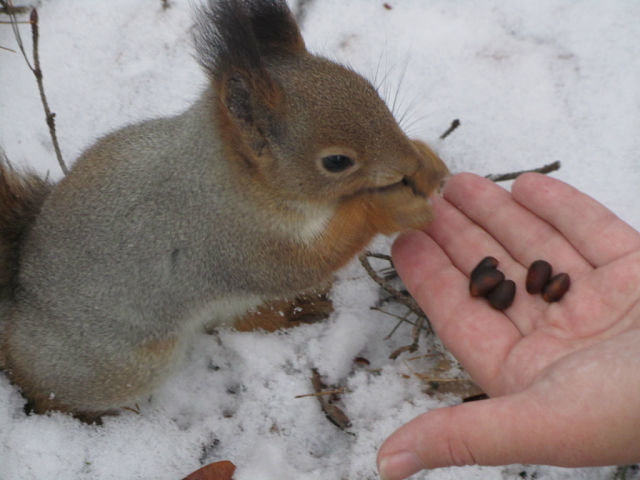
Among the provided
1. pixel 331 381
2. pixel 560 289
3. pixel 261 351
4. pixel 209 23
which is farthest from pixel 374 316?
pixel 209 23

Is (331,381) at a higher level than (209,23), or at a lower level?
lower

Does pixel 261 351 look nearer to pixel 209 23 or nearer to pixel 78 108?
pixel 209 23

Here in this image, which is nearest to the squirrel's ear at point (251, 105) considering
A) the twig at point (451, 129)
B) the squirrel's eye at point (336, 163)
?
the squirrel's eye at point (336, 163)

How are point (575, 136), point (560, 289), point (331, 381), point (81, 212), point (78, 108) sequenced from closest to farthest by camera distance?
1. point (560, 289)
2. point (81, 212)
3. point (331, 381)
4. point (575, 136)
5. point (78, 108)

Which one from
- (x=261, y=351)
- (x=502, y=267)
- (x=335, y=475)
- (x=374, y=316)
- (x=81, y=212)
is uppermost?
(x=502, y=267)

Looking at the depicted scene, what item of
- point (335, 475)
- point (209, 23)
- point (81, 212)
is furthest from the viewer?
point (335, 475)

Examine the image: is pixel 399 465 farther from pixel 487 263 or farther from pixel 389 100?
pixel 389 100

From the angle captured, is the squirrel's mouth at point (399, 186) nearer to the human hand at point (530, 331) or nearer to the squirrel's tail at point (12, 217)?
the human hand at point (530, 331)
